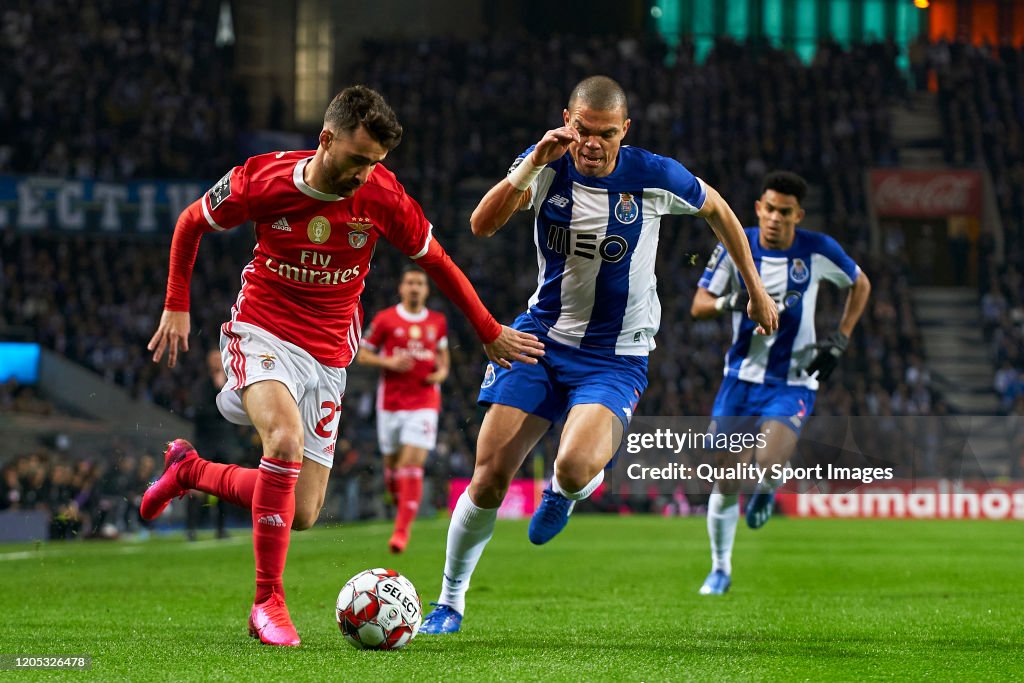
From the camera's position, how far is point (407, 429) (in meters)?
13.0

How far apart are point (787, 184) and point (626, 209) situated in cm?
286

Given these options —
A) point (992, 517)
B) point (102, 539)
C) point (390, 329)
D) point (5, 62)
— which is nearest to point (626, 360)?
point (390, 329)

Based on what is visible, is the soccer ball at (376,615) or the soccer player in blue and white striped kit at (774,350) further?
the soccer player in blue and white striped kit at (774,350)

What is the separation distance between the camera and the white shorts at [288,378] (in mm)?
6191

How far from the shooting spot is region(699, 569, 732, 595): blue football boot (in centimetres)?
887

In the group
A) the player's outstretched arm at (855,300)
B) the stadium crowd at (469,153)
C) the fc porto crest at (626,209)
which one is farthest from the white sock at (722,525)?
the stadium crowd at (469,153)

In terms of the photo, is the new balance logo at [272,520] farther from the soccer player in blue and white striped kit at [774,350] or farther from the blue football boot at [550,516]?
the soccer player in blue and white striped kit at [774,350]

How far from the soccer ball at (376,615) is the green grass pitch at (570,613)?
0.29 ft

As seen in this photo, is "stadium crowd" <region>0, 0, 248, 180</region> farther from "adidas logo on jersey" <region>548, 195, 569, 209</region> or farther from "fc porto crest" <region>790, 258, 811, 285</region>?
"adidas logo on jersey" <region>548, 195, 569, 209</region>

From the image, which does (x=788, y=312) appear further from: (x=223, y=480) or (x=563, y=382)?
(x=223, y=480)

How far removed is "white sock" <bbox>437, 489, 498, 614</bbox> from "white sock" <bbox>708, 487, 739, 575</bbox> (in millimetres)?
2815

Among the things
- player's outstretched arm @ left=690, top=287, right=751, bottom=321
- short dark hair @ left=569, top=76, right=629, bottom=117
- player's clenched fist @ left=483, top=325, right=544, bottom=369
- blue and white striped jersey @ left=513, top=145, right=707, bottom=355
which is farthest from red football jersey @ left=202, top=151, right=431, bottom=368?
player's outstretched arm @ left=690, top=287, right=751, bottom=321

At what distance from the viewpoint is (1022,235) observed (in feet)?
94.9

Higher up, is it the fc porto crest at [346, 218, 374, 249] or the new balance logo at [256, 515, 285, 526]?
the fc porto crest at [346, 218, 374, 249]
